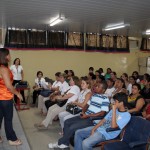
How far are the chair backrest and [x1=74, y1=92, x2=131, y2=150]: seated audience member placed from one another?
0.08m

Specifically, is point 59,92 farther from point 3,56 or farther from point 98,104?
point 3,56

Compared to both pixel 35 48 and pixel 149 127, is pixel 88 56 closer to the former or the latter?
pixel 35 48

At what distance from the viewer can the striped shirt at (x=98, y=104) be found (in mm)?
3562

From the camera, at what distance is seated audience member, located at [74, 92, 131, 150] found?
300 centimetres

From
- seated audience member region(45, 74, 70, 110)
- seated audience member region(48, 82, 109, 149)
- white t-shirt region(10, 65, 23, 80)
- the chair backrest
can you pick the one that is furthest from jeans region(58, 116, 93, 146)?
white t-shirt region(10, 65, 23, 80)

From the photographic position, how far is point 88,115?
3.70 metres

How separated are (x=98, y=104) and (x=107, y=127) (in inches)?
22.0

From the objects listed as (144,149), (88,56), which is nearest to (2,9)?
(144,149)

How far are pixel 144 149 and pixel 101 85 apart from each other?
137 centimetres

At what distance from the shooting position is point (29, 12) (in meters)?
5.41

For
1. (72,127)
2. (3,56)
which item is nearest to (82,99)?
(72,127)

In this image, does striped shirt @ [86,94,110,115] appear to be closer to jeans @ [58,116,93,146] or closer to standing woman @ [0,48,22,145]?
jeans @ [58,116,93,146]

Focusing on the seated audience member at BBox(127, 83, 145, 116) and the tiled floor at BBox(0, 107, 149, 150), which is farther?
the seated audience member at BBox(127, 83, 145, 116)

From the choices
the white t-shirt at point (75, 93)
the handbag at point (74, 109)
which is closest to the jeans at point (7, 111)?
the handbag at point (74, 109)
